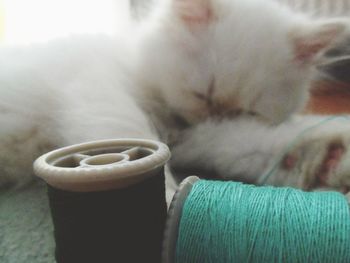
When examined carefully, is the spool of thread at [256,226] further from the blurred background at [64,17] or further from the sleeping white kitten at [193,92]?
the blurred background at [64,17]

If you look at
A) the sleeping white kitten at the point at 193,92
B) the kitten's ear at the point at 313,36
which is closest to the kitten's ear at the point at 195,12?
the sleeping white kitten at the point at 193,92

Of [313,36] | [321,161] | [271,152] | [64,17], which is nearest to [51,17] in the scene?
[64,17]

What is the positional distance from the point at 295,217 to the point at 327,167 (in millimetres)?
238

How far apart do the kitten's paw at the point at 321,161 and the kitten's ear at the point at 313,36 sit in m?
0.31

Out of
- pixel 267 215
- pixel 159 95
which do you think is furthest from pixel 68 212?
pixel 159 95

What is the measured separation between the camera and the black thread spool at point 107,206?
1.68ft

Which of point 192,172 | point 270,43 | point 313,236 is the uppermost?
point 270,43

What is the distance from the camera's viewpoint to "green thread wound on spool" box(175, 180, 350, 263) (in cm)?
51

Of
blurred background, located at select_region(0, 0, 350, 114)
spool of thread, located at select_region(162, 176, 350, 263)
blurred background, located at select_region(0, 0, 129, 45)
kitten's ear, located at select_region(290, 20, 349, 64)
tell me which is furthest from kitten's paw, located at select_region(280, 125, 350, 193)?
blurred background, located at select_region(0, 0, 129, 45)

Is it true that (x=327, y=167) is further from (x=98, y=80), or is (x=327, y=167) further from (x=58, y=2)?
(x=58, y=2)

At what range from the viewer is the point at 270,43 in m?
0.99

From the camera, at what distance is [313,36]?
1038mm

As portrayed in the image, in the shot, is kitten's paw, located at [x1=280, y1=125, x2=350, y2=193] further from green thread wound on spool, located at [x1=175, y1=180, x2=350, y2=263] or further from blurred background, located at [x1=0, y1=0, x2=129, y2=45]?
blurred background, located at [x1=0, y1=0, x2=129, y2=45]

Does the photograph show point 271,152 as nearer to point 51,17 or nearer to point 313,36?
point 313,36
